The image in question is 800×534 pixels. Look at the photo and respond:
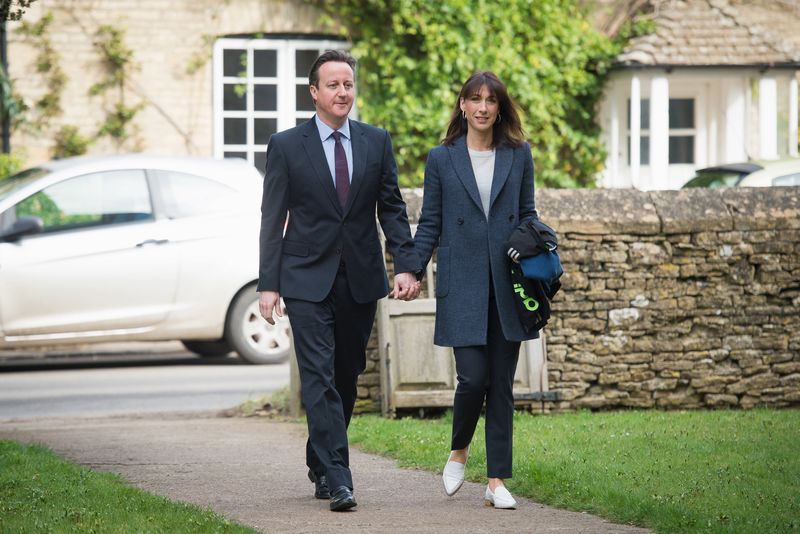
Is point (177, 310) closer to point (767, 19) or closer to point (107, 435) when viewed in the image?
point (107, 435)

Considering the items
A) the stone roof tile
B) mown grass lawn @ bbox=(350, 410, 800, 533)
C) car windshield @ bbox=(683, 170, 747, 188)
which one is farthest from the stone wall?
the stone roof tile

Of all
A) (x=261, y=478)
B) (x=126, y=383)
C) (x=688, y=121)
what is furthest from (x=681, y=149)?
(x=261, y=478)

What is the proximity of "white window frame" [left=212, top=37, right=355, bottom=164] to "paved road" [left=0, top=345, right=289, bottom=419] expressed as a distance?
12.6ft

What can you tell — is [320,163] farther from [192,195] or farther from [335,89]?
[192,195]

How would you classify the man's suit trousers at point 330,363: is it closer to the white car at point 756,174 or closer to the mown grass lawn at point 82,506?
the mown grass lawn at point 82,506

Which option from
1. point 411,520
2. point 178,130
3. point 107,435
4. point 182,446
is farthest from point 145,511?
point 178,130

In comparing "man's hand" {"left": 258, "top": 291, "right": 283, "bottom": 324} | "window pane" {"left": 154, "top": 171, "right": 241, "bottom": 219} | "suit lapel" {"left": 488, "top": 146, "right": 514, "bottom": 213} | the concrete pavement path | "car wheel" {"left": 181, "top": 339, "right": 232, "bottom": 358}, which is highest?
"window pane" {"left": 154, "top": 171, "right": 241, "bottom": 219}

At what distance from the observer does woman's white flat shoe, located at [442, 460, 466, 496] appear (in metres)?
5.95

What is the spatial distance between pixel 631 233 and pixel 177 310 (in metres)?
4.57

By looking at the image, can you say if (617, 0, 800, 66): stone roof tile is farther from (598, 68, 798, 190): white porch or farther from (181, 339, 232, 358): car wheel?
(181, 339, 232, 358): car wheel

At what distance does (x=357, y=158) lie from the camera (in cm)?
604

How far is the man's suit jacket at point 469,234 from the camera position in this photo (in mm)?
5902

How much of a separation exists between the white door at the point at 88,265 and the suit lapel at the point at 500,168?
6223 millimetres

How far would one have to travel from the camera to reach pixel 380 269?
608 centimetres
